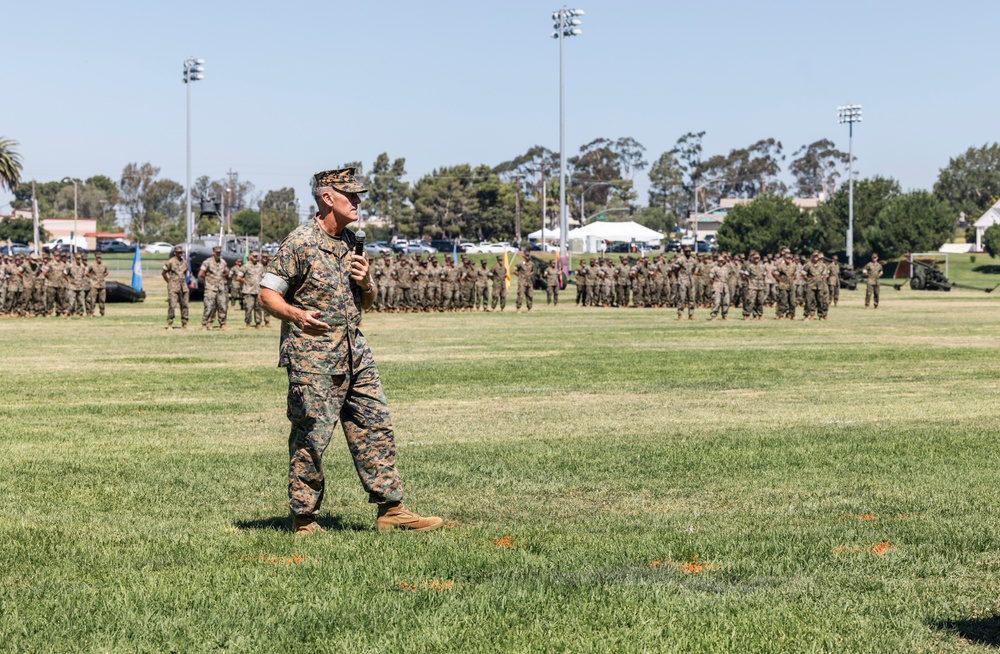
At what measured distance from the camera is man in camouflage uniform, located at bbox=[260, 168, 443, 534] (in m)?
7.72

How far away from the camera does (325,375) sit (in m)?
7.72

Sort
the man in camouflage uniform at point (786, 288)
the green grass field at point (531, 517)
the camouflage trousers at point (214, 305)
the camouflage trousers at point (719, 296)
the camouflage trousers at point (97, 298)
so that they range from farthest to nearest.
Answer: the camouflage trousers at point (97, 298)
the man in camouflage uniform at point (786, 288)
the camouflage trousers at point (719, 296)
the camouflage trousers at point (214, 305)
the green grass field at point (531, 517)

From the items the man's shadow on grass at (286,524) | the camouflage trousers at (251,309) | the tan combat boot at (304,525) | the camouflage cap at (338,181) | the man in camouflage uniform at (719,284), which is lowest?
the man's shadow on grass at (286,524)

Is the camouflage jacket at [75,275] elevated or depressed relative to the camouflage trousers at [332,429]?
elevated

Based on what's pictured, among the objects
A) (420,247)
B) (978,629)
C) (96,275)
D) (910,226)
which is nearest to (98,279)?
(96,275)

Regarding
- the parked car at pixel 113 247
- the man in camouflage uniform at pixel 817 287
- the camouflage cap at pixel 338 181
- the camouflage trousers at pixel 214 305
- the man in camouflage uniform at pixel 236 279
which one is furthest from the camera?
the parked car at pixel 113 247

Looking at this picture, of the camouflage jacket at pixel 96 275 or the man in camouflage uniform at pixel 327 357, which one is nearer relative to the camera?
the man in camouflage uniform at pixel 327 357

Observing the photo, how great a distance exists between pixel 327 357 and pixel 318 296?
1.19 ft

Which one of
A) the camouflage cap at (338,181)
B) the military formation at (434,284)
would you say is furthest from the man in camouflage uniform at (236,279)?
the camouflage cap at (338,181)

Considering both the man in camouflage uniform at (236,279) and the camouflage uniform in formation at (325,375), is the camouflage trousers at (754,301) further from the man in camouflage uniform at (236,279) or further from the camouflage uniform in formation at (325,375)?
the camouflage uniform in formation at (325,375)

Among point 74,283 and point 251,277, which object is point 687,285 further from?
point 74,283

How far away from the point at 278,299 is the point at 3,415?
323 inches

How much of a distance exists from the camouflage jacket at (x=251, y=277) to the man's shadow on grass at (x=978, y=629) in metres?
30.1

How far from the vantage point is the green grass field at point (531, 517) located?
573cm
